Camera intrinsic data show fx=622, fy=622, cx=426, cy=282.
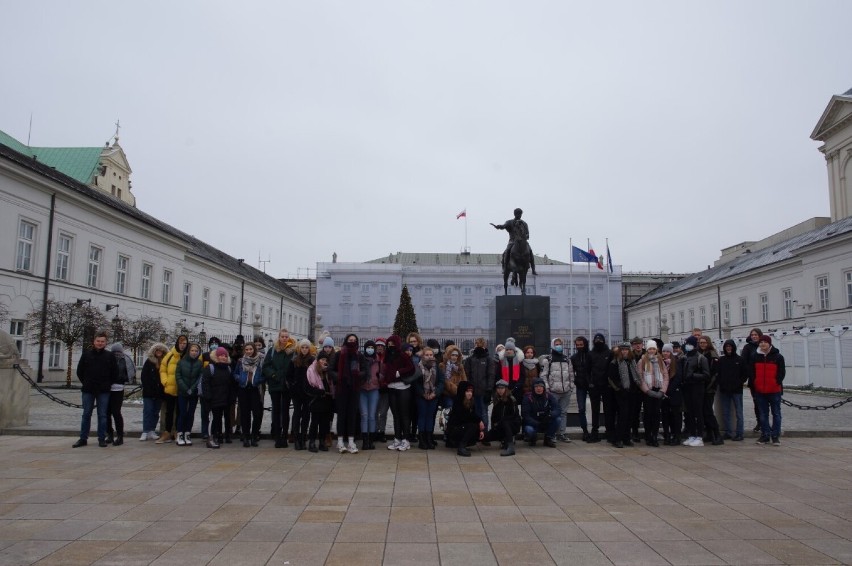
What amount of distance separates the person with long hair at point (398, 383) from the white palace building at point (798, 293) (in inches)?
878

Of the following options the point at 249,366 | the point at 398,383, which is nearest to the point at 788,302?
the point at 398,383

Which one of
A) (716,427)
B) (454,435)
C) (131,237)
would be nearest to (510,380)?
(454,435)

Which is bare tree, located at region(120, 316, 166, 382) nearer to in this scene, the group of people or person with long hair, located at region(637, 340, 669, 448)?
the group of people

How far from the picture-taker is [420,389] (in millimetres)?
9195

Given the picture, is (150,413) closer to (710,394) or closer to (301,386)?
(301,386)

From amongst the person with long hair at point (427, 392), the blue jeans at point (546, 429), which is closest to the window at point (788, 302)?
the blue jeans at point (546, 429)

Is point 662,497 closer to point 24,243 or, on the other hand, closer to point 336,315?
point 24,243

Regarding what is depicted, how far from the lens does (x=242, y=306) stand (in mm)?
48281

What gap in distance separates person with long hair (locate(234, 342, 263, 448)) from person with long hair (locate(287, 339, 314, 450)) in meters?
0.58

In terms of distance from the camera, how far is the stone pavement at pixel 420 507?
14.5ft

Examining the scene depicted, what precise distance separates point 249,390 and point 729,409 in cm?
771

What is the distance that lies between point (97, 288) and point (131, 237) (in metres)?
4.18

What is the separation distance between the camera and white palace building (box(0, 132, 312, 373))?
22844mm

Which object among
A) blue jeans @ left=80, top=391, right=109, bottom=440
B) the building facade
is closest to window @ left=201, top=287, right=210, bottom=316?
the building facade
